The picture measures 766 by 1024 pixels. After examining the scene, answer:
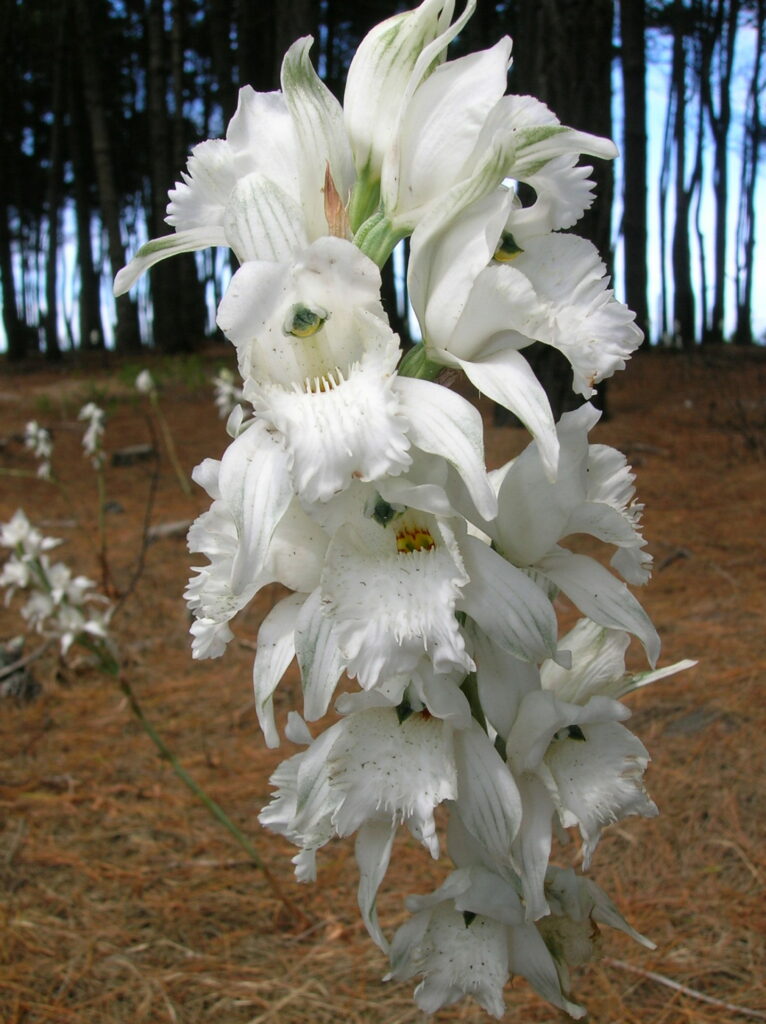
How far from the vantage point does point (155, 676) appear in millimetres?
3779

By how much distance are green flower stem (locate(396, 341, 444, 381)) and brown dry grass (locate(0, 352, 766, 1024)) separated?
139 centimetres

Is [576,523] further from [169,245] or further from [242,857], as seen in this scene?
[242,857]

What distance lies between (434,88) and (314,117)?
0.13m

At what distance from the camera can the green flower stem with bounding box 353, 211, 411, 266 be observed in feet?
3.27

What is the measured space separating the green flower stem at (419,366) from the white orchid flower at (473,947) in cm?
60

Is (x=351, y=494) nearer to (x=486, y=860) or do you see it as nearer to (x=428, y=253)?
(x=428, y=253)

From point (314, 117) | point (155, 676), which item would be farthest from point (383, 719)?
→ point (155, 676)

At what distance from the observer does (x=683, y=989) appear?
181 centimetres

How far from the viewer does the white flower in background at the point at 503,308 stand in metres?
0.90

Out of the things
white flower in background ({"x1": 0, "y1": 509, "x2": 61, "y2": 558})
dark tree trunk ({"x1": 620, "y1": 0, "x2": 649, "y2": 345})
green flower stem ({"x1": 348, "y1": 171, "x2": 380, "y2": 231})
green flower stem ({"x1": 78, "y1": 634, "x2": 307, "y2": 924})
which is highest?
dark tree trunk ({"x1": 620, "y1": 0, "x2": 649, "y2": 345})

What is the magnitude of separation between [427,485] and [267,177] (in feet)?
1.24

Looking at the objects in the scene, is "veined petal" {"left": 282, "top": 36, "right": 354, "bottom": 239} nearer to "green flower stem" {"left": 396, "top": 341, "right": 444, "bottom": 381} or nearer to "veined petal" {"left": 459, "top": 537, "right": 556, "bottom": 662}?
"green flower stem" {"left": 396, "top": 341, "right": 444, "bottom": 381}

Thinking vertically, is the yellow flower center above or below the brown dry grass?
above

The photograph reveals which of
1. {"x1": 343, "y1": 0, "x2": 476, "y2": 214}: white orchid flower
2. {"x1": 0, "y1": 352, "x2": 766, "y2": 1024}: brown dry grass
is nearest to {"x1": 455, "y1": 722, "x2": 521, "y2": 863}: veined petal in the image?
{"x1": 343, "y1": 0, "x2": 476, "y2": 214}: white orchid flower
